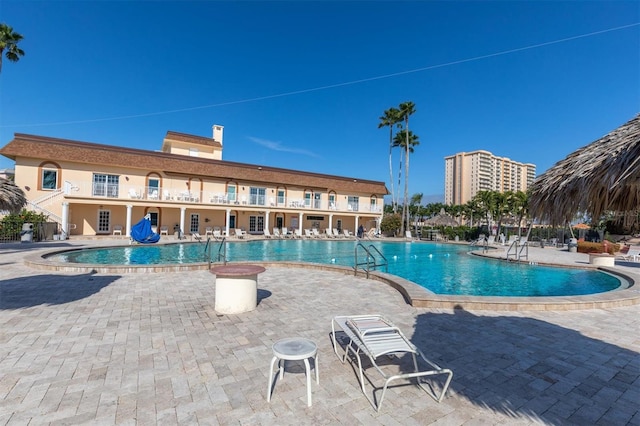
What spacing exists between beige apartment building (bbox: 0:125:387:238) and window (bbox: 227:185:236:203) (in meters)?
0.09

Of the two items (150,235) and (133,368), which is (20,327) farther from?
(150,235)

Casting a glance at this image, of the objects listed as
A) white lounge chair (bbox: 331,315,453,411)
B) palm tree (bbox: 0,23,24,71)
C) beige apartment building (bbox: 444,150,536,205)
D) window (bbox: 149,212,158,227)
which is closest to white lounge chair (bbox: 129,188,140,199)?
window (bbox: 149,212,158,227)

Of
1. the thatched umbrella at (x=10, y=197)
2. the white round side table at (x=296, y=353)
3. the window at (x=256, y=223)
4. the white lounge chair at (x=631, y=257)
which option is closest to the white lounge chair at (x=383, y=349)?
the white round side table at (x=296, y=353)

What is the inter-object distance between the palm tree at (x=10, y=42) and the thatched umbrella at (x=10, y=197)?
30.2 ft

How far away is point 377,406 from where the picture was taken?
2721mm

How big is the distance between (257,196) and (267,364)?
2339cm

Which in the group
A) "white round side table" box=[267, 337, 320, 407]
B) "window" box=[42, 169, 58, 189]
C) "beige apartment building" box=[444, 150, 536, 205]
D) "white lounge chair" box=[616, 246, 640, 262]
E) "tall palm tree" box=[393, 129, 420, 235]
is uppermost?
"beige apartment building" box=[444, 150, 536, 205]

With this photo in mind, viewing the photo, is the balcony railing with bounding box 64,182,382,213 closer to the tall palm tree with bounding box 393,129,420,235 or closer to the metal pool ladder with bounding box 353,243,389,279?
the tall palm tree with bounding box 393,129,420,235

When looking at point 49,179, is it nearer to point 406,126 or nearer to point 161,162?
point 161,162

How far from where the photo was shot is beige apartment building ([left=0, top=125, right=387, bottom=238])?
19438 millimetres

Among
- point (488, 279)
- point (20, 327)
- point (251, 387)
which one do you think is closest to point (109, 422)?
point (251, 387)

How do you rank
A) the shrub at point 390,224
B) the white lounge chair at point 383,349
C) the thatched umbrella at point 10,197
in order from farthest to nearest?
the shrub at point 390,224, the thatched umbrella at point 10,197, the white lounge chair at point 383,349

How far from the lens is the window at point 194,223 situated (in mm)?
25503

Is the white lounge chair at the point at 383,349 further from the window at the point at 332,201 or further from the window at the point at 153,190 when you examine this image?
the window at the point at 332,201
